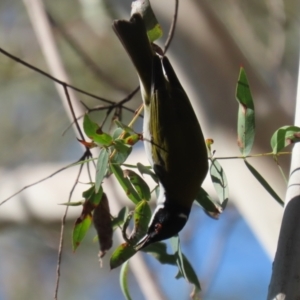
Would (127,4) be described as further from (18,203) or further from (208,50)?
(18,203)

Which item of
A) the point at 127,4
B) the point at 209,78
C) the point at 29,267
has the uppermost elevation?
the point at 127,4

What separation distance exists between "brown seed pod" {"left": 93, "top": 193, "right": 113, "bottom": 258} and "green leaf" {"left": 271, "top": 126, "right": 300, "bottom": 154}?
19 centimetres

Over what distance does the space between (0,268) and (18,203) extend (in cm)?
94

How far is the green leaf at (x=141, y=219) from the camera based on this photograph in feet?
1.98

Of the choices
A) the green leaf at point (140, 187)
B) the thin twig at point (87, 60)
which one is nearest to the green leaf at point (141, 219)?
the green leaf at point (140, 187)

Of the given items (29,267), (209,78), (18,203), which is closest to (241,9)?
(209,78)

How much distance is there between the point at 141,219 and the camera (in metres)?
0.61

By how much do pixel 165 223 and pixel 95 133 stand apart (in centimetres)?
22

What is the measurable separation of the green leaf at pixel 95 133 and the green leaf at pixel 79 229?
101 millimetres

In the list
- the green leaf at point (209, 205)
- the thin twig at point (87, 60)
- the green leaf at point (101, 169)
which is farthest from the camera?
the thin twig at point (87, 60)

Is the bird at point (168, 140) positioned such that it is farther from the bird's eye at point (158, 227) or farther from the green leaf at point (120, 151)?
the green leaf at point (120, 151)

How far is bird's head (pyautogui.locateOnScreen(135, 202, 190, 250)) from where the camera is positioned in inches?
26.6

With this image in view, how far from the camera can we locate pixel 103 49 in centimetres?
193

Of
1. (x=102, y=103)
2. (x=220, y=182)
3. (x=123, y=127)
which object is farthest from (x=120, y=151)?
(x=102, y=103)
